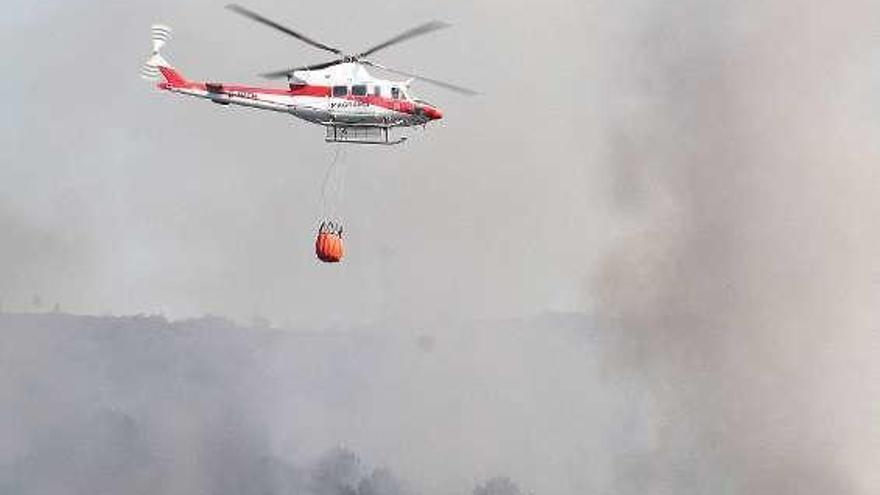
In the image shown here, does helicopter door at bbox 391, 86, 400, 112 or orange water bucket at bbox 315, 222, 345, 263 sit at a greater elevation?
helicopter door at bbox 391, 86, 400, 112

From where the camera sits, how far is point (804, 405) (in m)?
162

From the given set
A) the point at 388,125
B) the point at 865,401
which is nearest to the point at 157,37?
the point at 388,125

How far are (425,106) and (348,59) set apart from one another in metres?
5.18

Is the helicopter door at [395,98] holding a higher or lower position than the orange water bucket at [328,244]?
higher

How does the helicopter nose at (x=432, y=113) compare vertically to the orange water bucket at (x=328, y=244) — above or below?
above

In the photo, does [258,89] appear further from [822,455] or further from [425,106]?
[822,455]

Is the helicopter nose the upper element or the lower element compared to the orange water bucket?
upper

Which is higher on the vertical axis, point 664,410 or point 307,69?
point 307,69

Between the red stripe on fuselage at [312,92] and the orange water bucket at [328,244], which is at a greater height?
the red stripe on fuselage at [312,92]

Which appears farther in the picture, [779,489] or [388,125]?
[779,489]

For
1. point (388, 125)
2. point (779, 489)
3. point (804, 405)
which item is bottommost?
point (779, 489)

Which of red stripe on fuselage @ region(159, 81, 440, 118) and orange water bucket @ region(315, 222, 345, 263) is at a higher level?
red stripe on fuselage @ region(159, 81, 440, 118)

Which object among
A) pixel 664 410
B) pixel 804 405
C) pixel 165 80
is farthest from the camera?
pixel 664 410

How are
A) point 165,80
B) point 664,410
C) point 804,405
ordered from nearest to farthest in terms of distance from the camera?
point 165,80
point 804,405
point 664,410
